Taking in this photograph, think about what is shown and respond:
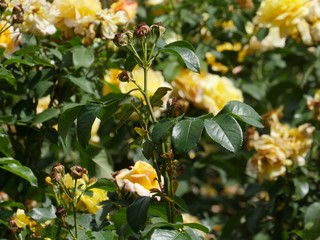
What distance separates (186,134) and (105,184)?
20cm

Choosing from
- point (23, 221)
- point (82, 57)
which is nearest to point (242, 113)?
point (23, 221)

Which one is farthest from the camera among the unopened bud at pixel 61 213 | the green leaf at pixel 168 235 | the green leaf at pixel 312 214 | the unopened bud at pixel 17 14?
the green leaf at pixel 312 214

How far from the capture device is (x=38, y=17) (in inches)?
74.0

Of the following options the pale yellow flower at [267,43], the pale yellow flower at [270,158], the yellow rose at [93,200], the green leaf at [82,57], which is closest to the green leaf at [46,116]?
the green leaf at [82,57]

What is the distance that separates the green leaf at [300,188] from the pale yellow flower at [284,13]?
1.41 feet

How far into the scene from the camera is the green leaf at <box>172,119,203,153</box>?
4.52 ft

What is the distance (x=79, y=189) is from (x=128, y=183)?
9cm

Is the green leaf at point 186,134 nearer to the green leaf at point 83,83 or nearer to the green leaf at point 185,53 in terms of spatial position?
the green leaf at point 185,53

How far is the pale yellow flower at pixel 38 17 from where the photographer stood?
1871 mm

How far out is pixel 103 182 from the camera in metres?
1.51

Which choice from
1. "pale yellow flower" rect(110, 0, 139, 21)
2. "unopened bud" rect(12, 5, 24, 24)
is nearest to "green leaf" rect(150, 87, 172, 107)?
"unopened bud" rect(12, 5, 24, 24)

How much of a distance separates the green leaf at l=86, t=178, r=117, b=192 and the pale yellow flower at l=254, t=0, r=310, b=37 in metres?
1.01

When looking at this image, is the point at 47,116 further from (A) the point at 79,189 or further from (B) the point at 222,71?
(B) the point at 222,71

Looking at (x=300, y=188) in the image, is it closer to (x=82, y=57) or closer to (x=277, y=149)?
(x=277, y=149)
